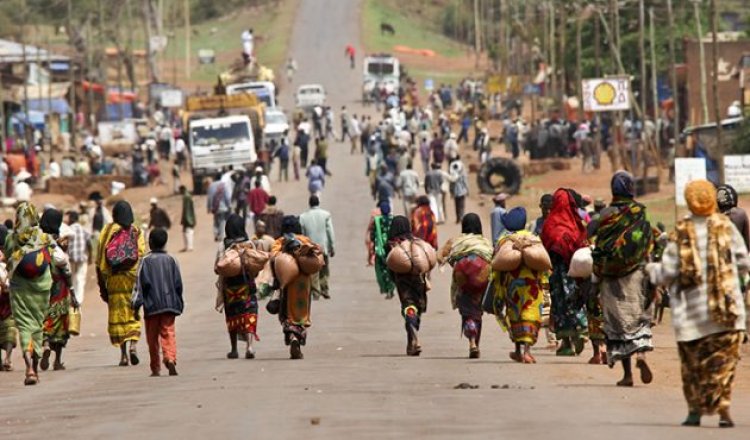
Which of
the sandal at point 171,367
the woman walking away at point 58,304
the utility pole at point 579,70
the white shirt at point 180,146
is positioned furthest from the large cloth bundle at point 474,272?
the white shirt at point 180,146

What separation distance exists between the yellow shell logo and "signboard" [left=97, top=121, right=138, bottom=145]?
3137cm

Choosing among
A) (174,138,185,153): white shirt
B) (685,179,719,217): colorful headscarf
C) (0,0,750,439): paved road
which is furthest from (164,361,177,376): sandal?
(174,138,185,153): white shirt

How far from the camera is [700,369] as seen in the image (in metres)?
12.2

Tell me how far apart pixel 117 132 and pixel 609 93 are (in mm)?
32654

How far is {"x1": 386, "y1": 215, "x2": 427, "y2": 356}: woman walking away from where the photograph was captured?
1903cm

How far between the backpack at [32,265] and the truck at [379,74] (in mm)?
80276

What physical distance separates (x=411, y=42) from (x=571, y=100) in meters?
53.8

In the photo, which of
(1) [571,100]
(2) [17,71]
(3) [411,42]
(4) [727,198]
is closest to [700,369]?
(4) [727,198]

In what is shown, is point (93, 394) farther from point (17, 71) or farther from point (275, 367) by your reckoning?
point (17, 71)

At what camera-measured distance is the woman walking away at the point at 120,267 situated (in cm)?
1853

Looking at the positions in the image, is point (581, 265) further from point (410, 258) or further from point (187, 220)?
point (187, 220)

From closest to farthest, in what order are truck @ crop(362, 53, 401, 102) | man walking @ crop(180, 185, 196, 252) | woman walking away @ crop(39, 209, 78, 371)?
woman walking away @ crop(39, 209, 78, 371) → man walking @ crop(180, 185, 196, 252) → truck @ crop(362, 53, 401, 102)

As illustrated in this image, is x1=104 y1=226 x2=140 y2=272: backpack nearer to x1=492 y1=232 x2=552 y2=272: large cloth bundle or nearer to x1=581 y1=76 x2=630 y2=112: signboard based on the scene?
x1=492 y1=232 x2=552 y2=272: large cloth bundle

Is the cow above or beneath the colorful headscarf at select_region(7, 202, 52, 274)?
above
